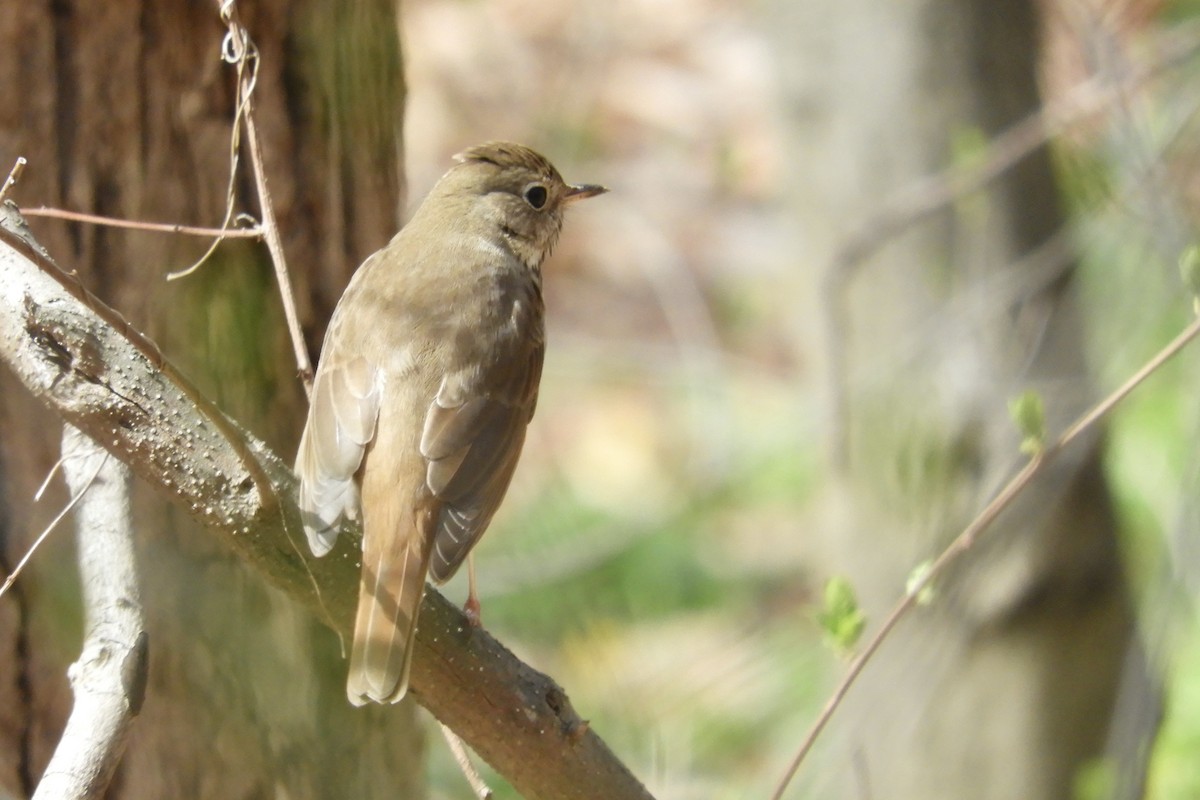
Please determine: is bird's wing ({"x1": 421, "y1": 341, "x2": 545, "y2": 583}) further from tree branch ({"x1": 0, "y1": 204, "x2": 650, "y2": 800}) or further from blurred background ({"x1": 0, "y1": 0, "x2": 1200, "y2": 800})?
tree branch ({"x1": 0, "y1": 204, "x2": 650, "y2": 800})

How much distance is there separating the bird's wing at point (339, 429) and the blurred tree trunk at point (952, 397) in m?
2.21

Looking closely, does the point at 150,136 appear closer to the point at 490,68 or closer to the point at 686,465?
the point at 686,465

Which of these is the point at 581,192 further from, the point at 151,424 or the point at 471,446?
the point at 151,424

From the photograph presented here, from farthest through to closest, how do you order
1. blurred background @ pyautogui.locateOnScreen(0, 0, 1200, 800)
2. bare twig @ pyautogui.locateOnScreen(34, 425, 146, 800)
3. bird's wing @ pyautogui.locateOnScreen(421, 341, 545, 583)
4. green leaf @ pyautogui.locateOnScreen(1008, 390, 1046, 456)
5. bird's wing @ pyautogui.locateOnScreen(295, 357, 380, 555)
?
blurred background @ pyautogui.locateOnScreen(0, 0, 1200, 800), bird's wing @ pyautogui.locateOnScreen(421, 341, 545, 583), bird's wing @ pyautogui.locateOnScreen(295, 357, 380, 555), green leaf @ pyautogui.locateOnScreen(1008, 390, 1046, 456), bare twig @ pyautogui.locateOnScreen(34, 425, 146, 800)

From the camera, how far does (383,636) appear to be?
219cm

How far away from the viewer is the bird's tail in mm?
2188

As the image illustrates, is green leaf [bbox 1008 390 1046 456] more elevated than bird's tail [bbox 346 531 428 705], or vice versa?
bird's tail [bbox 346 531 428 705]

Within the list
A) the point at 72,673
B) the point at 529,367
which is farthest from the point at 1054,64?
the point at 72,673

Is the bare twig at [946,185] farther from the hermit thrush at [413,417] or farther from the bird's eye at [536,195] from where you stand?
the hermit thrush at [413,417]

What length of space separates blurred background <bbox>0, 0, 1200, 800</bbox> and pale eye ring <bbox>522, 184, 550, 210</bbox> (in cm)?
38

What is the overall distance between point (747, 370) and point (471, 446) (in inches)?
250

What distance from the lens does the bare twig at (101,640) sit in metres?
1.93

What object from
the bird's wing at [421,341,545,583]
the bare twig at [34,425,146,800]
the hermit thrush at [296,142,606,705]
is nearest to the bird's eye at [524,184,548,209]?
the hermit thrush at [296,142,606,705]

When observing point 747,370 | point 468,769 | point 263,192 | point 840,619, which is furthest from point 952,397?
point 747,370
